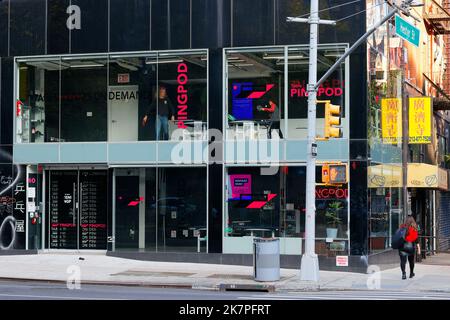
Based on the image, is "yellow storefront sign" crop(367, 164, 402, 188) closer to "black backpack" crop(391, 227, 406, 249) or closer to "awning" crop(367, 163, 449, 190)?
"awning" crop(367, 163, 449, 190)

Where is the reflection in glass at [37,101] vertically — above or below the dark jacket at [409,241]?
above

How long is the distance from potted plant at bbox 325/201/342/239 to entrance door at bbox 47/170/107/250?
8029 millimetres

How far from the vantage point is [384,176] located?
73.6 ft

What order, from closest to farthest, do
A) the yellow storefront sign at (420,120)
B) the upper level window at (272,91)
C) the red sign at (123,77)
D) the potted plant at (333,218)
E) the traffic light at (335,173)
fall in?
1. the traffic light at (335,173)
2. the potted plant at (333,218)
3. the upper level window at (272,91)
4. the red sign at (123,77)
5. the yellow storefront sign at (420,120)

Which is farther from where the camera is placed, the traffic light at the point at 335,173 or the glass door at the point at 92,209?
the glass door at the point at 92,209

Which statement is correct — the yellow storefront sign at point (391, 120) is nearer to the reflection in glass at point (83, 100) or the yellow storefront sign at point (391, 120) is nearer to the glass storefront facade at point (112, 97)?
the glass storefront facade at point (112, 97)

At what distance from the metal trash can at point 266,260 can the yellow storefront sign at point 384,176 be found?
4633 mm

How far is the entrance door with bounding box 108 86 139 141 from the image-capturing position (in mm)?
23266

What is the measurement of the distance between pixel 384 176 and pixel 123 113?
30.6 feet

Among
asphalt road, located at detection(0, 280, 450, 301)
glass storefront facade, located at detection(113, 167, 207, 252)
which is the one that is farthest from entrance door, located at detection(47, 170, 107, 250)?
asphalt road, located at detection(0, 280, 450, 301)

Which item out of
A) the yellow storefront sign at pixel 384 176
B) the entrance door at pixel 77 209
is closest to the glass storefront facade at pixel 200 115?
the yellow storefront sign at pixel 384 176

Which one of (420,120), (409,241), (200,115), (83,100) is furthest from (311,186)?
(83,100)

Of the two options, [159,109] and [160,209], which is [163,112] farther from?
[160,209]

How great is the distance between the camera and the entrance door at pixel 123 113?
23.3m
